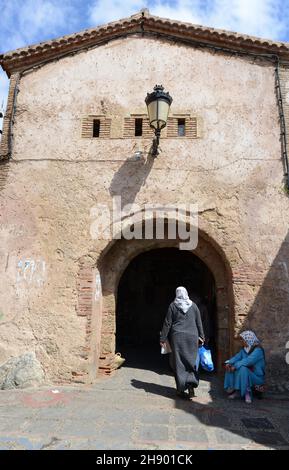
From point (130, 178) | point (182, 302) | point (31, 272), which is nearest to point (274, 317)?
point (182, 302)

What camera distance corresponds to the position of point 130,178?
5.91 meters

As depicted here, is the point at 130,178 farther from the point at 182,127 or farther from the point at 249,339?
the point at 249,339

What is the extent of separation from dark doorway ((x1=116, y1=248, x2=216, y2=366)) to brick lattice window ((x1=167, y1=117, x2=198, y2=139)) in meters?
4.84

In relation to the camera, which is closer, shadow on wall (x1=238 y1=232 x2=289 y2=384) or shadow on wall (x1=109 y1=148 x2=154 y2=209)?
shadow on wall (x1=238 y1=232 x2=289 y2=384)

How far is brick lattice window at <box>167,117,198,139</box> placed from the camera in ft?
20.0

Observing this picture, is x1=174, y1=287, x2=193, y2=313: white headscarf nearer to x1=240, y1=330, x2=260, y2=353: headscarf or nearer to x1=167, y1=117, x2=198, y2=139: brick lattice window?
x1=240, y1=330, x2=260, y2=353: headscarf

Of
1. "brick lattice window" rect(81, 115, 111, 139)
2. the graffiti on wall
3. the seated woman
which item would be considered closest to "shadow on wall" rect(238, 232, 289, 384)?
the seated woman

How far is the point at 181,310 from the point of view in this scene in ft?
16.8

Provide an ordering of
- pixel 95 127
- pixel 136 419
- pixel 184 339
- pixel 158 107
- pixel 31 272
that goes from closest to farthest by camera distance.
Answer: pixel 136 419 < pixel 184 339 < pixel 158 107 < pixel 31 272 < pixel 95 127

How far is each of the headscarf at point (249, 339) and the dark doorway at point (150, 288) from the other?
5.02 metres

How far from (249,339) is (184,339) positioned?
94 centimetres

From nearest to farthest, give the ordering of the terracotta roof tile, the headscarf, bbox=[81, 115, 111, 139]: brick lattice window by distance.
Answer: the headscarf, bbox=[81, 115, 111, 139]: brick lattice window, the terracotta roof tile

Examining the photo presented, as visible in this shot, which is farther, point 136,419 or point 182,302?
point 182,302
